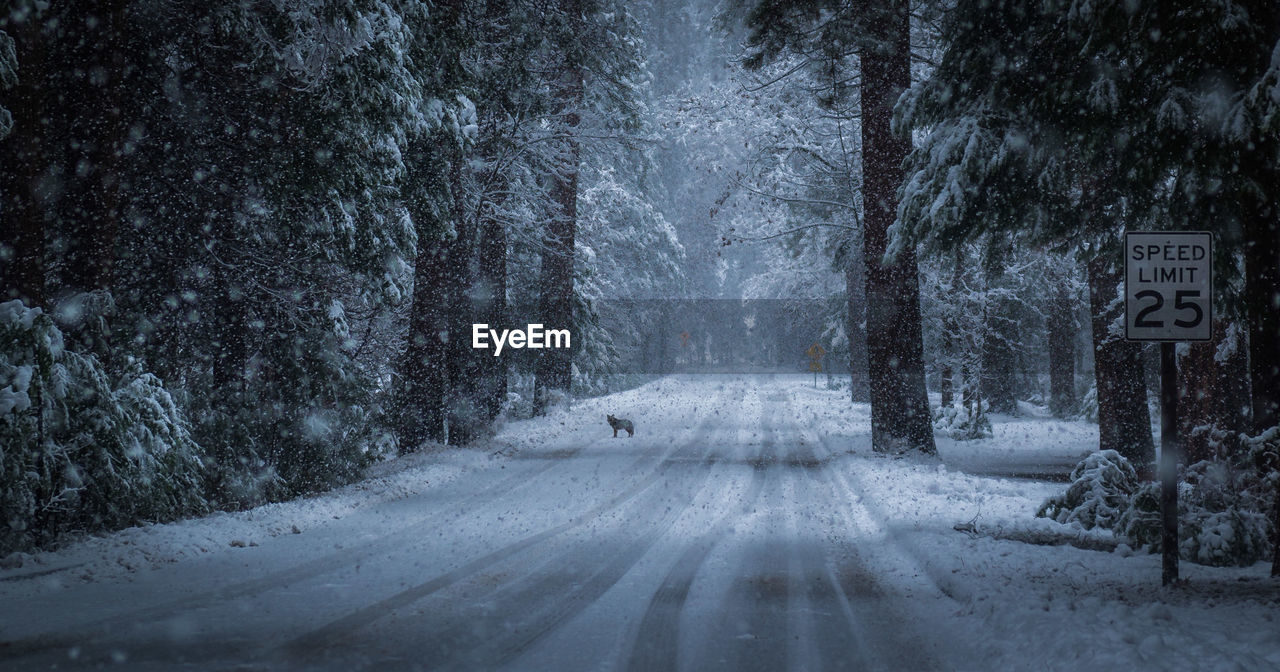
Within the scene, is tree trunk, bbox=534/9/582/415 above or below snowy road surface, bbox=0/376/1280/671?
above

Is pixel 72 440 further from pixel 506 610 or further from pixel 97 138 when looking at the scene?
pixel 506 610

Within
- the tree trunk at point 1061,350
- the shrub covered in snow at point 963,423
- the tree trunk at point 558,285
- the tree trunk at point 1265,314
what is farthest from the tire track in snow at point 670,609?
the tree trunk at point 1061,350

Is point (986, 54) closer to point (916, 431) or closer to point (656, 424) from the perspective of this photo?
point (916, 431)

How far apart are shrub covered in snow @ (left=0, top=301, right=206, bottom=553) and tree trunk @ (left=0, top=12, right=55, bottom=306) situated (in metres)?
0.72

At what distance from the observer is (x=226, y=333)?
13859mm

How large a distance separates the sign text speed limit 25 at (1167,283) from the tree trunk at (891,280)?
402 inches

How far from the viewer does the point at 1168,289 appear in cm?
768

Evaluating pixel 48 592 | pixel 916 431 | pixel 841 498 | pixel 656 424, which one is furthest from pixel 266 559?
pixel 656 424

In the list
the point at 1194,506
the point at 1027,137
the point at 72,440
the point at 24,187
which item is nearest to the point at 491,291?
the point at 24,187

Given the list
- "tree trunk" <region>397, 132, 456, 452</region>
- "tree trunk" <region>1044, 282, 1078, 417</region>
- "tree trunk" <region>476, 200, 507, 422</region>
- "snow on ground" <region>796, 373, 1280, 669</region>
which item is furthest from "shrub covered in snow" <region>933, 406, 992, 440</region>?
"tree trunk" <region>397, 132, 456, 452</region>

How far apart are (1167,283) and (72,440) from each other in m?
9.97

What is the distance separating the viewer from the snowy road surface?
6.43m

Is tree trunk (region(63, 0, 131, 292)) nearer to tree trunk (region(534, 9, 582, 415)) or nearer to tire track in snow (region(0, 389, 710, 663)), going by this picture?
tire track in snow (region(0, 389, 710, 663))

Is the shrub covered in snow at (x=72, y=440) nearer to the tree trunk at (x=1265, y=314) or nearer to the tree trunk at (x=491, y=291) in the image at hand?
the tree trunk at (x=1265, y=314)
